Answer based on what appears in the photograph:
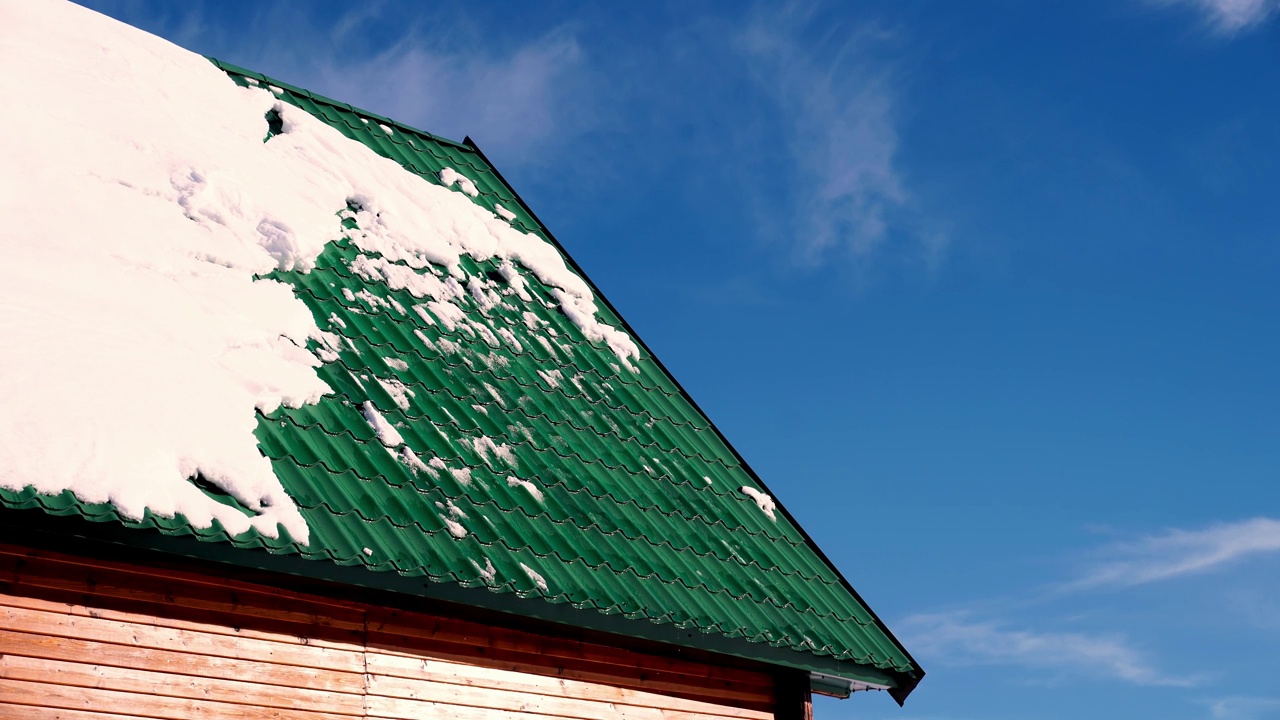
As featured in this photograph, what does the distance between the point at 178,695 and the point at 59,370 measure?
5.36 ft

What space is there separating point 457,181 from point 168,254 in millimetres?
4459

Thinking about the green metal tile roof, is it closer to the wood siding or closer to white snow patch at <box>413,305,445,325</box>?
white snow patch at <box>413,305,445,325</box>

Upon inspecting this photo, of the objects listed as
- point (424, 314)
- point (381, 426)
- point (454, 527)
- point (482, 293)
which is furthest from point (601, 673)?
point (482, 293)

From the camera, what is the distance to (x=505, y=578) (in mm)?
6176

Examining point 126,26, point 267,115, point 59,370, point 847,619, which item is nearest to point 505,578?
point 59,370

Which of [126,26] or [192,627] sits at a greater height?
[126,26]

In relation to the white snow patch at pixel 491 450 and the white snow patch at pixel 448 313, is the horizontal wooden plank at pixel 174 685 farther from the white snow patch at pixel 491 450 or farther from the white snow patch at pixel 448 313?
the white snow patch at pixel 448 313

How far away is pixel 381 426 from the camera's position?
6.79 m

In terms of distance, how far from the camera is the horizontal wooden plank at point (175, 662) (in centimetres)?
496

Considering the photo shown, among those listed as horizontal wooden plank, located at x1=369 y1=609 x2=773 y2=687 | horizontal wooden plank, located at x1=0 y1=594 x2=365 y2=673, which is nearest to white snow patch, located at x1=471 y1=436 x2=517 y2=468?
horizontal wooden plank, located at x1=369 y1=609 x2=773 y2=687

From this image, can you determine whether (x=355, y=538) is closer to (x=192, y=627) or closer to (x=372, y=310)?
(x=192, y=627)

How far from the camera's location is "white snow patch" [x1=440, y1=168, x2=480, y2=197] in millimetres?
11113

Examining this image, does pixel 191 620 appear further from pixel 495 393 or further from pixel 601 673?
pixel 495 393

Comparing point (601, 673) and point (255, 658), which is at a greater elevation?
point (601, 673)
